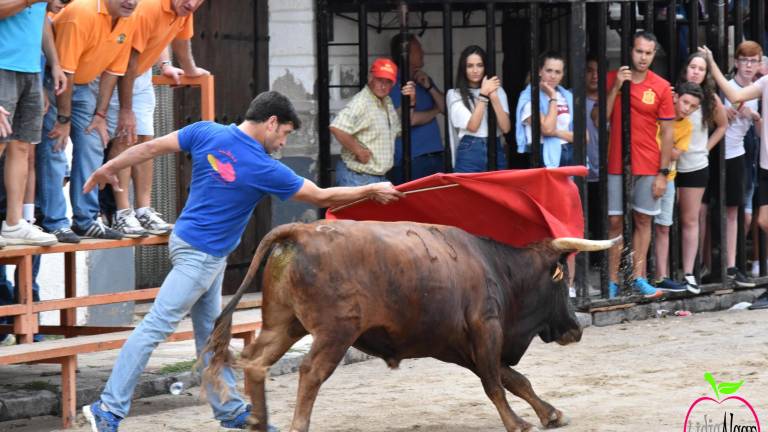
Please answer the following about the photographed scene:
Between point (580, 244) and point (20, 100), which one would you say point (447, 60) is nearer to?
point (580, 244)

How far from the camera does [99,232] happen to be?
912 cm

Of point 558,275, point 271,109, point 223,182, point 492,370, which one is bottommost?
point 492,370

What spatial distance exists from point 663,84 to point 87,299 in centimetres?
540

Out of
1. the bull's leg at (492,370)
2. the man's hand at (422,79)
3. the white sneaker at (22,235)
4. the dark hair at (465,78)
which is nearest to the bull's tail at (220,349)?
the bull's leg at (492,370)

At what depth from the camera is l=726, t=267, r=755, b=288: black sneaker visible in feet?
42.9

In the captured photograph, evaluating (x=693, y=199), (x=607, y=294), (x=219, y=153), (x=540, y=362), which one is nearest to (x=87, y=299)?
(x=219, y=153)

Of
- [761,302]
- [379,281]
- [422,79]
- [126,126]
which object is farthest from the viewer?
[761,302]

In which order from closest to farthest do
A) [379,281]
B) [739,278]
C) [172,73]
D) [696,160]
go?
[379,281], [172,73], [696,160], [739,278]

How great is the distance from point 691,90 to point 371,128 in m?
2.60

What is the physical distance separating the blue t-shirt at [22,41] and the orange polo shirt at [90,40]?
391 millimetres

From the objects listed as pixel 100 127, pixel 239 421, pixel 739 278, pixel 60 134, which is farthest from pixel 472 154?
pixel 239 421

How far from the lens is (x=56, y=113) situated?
29.6 feet

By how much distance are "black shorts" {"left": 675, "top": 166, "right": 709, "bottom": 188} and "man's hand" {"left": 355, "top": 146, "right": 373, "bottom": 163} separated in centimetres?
262

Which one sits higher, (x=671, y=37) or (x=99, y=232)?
(x=671, y=37)
